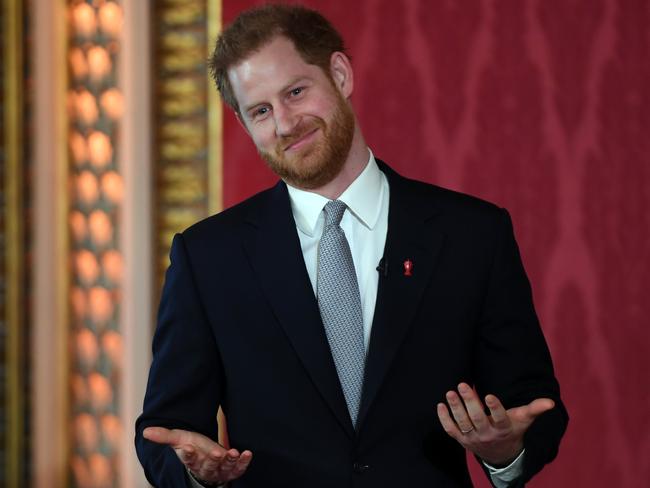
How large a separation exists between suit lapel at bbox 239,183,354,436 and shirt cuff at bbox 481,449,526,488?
22 centimetres

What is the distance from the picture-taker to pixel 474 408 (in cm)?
126

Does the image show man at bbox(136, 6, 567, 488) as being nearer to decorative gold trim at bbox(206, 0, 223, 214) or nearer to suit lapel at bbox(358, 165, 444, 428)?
suit lapel at bbox(358, 165, 444, 428)

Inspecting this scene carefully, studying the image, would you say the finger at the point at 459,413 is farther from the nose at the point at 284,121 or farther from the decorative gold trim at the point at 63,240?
the decorative gold trim at the point at 63,240

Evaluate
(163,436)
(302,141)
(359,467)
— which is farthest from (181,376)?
(302,141)

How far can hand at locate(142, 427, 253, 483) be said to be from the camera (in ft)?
4.22

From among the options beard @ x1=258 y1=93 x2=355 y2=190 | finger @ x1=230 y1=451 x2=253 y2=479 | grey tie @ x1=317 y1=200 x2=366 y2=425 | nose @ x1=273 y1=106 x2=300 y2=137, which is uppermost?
nose @ x1=273 y1=106 x2=300 y2=137

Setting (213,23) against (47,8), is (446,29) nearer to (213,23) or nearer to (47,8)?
(213,23)

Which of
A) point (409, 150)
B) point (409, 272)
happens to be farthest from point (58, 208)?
point (409, 272)

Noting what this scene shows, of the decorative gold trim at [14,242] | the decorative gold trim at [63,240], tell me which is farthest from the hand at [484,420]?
the decorative gold trim at [14,242]

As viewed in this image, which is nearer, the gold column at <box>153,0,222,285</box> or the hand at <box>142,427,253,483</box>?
the hand at <box>142,427,253,483</box>

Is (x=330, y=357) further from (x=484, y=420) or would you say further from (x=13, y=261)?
(x=13, y=261)

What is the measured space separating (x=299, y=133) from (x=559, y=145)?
131 centimetres

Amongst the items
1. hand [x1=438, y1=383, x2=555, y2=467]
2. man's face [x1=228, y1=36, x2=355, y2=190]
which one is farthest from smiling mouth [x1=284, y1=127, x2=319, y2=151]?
hand [x1=438, y1=383, x2=555, y2=467]

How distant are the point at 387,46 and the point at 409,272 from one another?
131 cm
